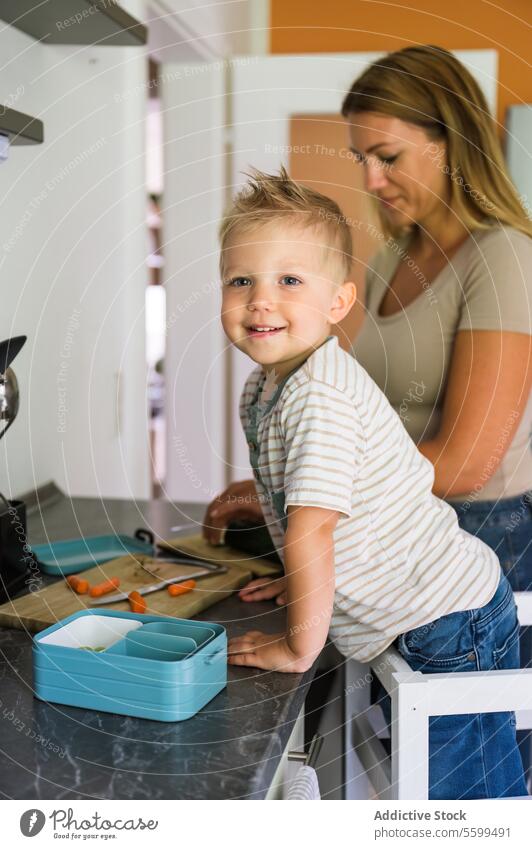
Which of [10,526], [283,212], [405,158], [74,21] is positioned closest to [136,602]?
[10,526]

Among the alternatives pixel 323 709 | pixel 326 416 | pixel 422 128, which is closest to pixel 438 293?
pixel 422 128

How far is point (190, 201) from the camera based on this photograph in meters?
2.23

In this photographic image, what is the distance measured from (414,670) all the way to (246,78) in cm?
163

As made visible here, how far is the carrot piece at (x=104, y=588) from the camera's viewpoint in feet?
2.75

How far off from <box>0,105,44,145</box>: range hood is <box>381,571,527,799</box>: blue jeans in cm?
63

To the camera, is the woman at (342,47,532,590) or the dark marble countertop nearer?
the dark marble countertop

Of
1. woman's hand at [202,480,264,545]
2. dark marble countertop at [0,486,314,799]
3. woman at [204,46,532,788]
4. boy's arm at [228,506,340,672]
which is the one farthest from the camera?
woman's hand at [202,480,264,545]

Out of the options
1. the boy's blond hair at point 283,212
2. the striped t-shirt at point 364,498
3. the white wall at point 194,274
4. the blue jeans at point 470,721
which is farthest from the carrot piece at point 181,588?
the white wall at point 194,274

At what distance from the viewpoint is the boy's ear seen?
2.47ft

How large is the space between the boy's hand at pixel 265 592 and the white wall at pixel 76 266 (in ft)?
1.50

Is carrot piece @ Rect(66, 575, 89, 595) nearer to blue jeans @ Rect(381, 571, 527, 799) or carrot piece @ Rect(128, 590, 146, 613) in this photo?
carrot piece @ Rect(128, 590, 146, 613)

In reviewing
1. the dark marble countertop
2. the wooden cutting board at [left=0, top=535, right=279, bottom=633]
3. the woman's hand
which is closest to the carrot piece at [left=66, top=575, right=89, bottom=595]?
the wooden cutting board at [left=0, top=535, right=279, bottom=633]

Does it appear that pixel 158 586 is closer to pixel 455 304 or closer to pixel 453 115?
pixel 455 304
